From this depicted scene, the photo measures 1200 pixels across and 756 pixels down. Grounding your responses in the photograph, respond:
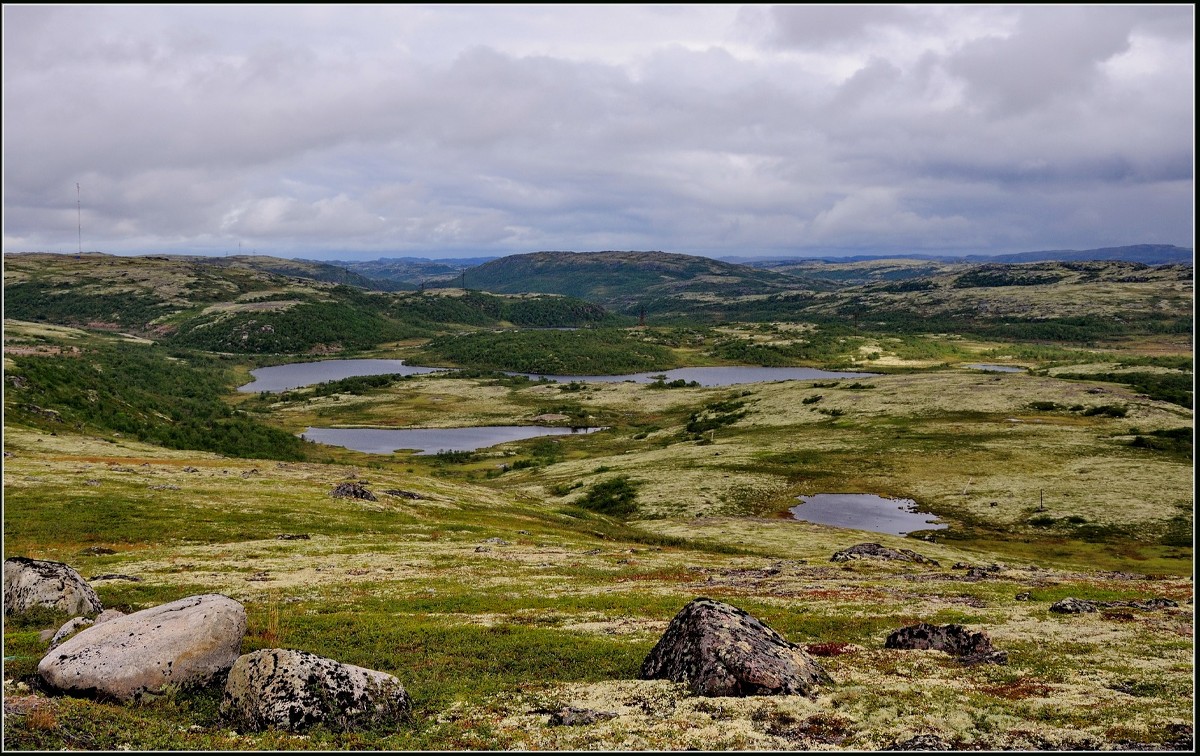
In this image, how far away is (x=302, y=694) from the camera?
69.6 feet

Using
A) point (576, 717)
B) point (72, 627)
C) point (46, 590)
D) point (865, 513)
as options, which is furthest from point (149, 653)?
point (865, 513)

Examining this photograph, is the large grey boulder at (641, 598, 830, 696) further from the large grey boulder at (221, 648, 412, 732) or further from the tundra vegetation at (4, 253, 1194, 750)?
the large grey boulder at (221, 648, 412, 732)

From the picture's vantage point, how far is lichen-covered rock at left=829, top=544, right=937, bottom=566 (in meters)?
64.5

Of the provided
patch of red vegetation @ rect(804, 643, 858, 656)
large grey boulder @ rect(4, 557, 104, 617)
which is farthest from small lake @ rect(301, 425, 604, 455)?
patch of red vegetation @ rect(804, 643, 858, 656)

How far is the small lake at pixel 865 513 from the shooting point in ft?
309

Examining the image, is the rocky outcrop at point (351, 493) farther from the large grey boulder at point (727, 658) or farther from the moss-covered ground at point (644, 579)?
the large grey boulder at point (727, 658)

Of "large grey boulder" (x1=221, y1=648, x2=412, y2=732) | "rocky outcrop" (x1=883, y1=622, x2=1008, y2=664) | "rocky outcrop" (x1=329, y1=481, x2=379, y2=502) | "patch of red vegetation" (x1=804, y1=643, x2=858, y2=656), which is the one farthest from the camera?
"rocky outcrop" (x1=329, y1=481, x2=379, y2=502)

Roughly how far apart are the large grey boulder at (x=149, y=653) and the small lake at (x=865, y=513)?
272 feet

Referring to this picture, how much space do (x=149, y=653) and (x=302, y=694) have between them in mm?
5868

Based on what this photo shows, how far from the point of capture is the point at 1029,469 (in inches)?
4451

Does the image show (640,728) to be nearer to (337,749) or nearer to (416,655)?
(337,749)

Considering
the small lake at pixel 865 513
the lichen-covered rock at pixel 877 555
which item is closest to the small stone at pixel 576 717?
the lichen-covered rock at pixel 877 555

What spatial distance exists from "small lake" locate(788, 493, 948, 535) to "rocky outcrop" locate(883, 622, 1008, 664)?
212 ft

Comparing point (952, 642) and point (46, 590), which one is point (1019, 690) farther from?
point (46, 590)
